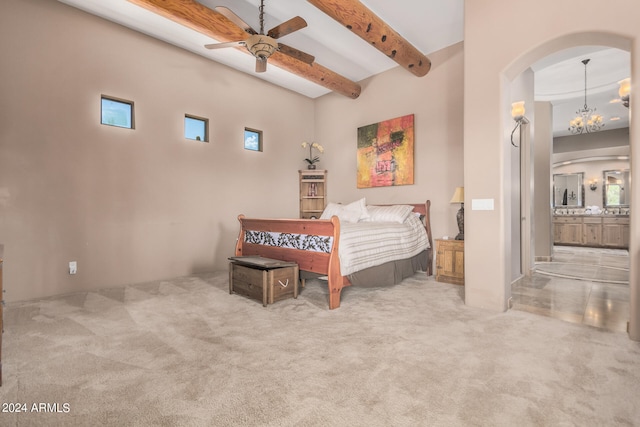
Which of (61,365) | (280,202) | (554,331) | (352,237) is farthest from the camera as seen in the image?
(280,202)

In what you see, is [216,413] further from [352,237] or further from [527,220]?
[527,220]

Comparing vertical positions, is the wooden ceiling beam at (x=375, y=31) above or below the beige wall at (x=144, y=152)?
above

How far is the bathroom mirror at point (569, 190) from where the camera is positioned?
853 centimetres

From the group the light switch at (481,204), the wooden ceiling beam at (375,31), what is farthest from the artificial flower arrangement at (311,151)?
the light switch at (481,204)

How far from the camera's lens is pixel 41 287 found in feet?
11.3

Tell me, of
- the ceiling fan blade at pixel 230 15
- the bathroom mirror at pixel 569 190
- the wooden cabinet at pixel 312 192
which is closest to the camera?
the ceiling fan blade at pixel 230 15

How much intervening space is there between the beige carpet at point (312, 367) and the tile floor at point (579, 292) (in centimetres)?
32

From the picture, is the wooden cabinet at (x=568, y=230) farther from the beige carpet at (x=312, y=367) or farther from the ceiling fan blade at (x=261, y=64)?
the ceiling fan blade at (x=261, y=64)

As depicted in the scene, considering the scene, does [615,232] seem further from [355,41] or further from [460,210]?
[355,41]

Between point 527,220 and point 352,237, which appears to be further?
point 527,220

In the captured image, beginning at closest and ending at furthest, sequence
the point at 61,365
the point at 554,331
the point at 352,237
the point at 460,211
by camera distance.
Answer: the point at 61,365
the point at 554,331
the point at 352,237
the point at 460,211

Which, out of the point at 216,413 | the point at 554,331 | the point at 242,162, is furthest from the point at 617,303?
the point at 242,162

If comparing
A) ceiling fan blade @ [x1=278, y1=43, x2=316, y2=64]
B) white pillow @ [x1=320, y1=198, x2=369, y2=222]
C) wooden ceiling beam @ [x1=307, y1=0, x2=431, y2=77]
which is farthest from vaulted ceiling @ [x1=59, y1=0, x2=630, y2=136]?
white pillow @ [x1=320, y1=198, x2=369, y2=222]

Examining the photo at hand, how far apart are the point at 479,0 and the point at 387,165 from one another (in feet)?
8.84
